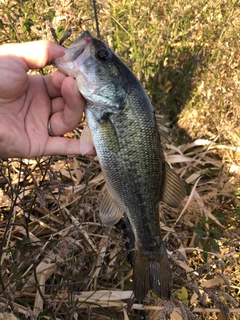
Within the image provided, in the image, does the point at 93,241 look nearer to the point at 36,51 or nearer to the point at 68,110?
the point at 68,110

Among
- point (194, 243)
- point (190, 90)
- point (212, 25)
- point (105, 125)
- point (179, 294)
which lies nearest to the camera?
point (105, 125)

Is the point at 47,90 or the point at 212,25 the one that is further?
the point at 212,25

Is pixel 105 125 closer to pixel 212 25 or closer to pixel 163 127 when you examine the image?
pixel 163 127

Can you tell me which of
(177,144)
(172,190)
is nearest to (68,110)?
(172,190)

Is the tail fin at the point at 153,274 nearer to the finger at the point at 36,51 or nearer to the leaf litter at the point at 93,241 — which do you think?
the leaf litter at the point at 93,241

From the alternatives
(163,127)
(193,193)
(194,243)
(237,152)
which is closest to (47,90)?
(163,127)

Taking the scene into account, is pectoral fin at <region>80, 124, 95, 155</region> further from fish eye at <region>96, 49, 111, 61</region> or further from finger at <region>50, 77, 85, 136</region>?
fish eye at <region>96, 49, 111, 61</region>
